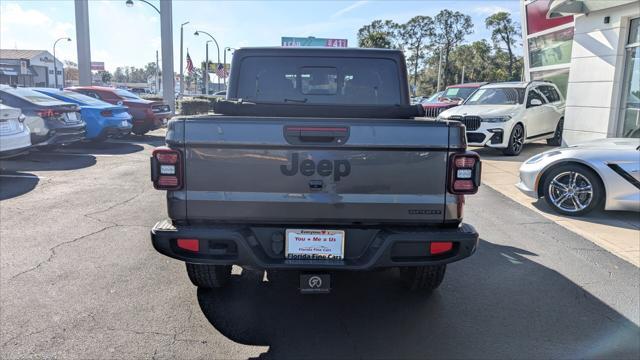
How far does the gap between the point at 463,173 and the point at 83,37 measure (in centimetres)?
2625

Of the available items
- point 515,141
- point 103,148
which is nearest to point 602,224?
point 515,141

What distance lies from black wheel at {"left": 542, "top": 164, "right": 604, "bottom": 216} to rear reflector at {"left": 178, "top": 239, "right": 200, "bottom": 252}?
533 cm

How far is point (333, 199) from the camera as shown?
10.1 feet

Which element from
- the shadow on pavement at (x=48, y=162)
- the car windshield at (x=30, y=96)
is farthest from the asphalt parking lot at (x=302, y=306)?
the car windshield at (x=30, y=96)

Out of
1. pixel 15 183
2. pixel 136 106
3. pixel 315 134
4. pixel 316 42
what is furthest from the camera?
pixel 316 42

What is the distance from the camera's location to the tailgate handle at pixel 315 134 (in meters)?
3.00

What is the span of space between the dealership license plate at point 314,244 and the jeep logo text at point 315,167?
1.18 feet

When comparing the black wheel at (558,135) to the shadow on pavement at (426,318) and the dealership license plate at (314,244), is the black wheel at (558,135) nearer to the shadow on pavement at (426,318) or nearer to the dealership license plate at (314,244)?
the shadow on pavement at (426,318)

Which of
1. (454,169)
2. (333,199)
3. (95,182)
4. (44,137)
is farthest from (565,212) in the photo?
(44,137)

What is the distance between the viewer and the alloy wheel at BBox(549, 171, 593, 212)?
646 cm

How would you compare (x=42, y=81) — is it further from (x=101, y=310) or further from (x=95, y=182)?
(x=101, y=310)

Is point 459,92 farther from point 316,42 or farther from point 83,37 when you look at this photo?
point 83,37

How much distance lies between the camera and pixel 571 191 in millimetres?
6633

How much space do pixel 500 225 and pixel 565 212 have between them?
42.1 inches
